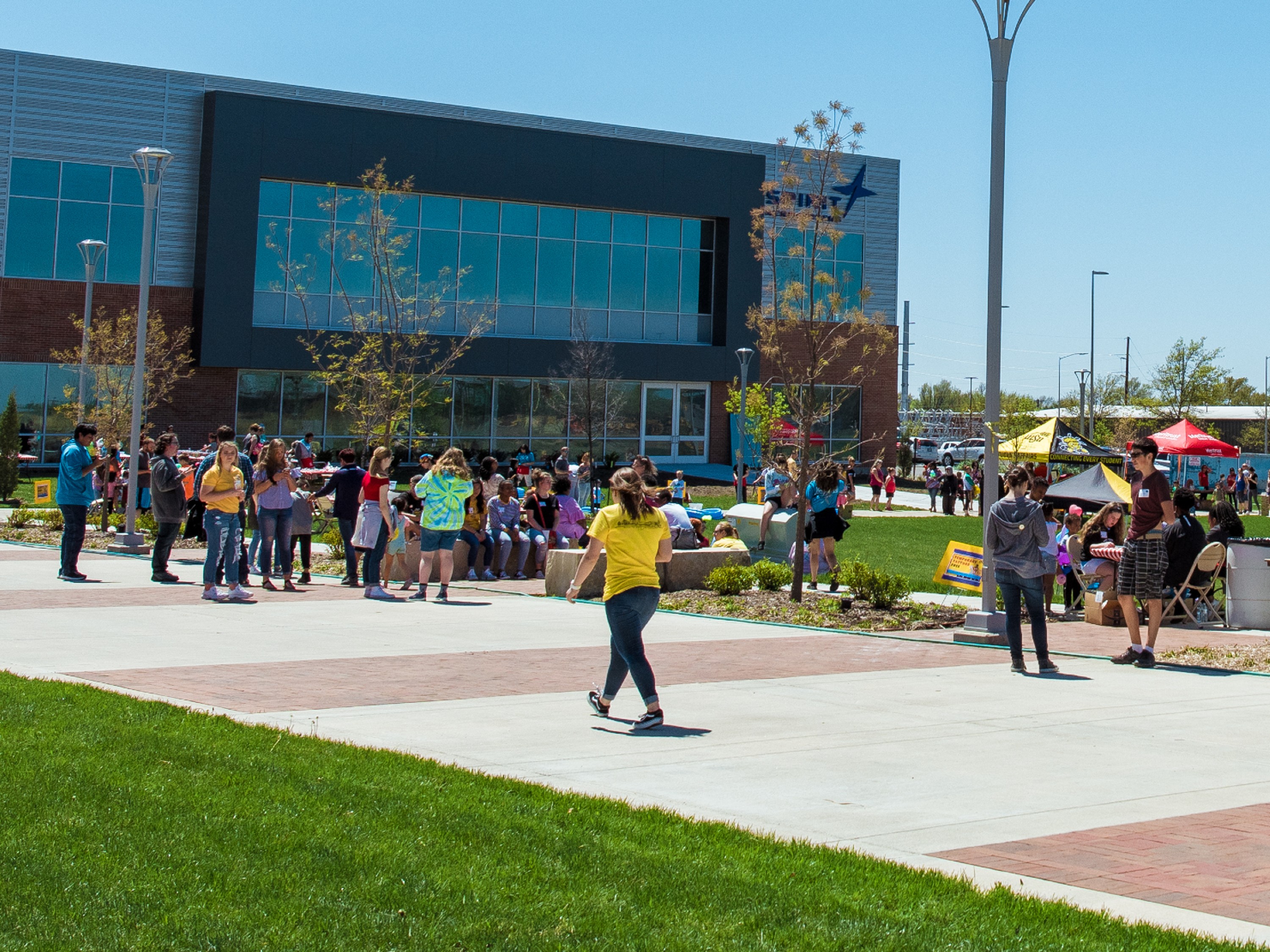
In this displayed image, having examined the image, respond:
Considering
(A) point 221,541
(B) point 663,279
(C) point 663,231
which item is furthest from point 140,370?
(C) point 663,231

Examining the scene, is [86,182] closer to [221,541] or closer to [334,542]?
[334,542]

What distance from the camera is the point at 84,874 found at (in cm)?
482

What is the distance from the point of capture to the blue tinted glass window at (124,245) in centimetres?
4434

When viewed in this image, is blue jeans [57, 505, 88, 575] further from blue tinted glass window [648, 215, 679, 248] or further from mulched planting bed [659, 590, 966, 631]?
blue tinted glass window [648, 215, 679, 248]

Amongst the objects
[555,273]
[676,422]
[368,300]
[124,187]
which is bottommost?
[676,422]

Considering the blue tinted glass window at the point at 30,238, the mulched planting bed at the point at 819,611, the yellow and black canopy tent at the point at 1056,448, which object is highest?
the blue tinted glass window at the point at 30,238

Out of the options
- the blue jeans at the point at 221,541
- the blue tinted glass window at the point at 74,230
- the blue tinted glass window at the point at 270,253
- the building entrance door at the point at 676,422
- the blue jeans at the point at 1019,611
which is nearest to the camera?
the blue jeans at the point at 1019,611

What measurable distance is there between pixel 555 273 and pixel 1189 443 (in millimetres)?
22642

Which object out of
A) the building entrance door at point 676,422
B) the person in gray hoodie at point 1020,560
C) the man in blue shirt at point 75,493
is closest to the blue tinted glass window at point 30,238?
the building entrance door at point 676,422

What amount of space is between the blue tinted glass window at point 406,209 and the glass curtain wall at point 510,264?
4cm

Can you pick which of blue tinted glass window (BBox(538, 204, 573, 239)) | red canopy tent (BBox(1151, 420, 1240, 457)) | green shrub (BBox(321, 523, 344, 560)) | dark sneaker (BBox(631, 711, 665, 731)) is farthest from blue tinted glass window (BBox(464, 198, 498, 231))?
dark sneaker (BBox(631, 711, 665, 731))

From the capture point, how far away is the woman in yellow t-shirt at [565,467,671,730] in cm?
846

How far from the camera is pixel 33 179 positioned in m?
43.5

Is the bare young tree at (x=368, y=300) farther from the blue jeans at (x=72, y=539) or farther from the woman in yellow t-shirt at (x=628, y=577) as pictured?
the woman in yellow t-shirt at (x=628, y=577)
